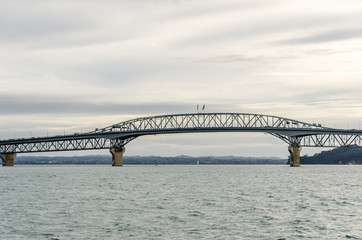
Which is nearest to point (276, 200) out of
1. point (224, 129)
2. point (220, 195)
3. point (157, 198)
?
point (220, 195)

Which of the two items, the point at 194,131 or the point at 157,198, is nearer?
the point at 157,198

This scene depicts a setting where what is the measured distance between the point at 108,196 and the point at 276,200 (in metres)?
18.0

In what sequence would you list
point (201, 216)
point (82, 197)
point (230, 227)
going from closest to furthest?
point (230, 227)
point (201, 216)
point (82, 197)

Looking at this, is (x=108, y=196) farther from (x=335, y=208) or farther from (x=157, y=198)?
(x=335, y=208)

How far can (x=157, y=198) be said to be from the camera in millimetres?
54781

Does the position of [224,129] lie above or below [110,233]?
above

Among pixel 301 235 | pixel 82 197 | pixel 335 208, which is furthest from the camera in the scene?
pixel 82 197

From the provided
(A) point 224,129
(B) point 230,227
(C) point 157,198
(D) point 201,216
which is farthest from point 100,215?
(A) point 224,129

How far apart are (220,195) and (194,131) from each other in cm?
13681

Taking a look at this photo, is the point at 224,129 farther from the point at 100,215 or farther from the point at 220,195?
the point at 100,215

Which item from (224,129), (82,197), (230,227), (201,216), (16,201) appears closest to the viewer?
(230,227)

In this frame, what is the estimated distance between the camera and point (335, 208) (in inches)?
1807

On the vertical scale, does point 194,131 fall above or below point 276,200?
above

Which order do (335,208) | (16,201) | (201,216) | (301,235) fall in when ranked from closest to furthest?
(301,235) → (201,216) → (335,208) → (16,201)
